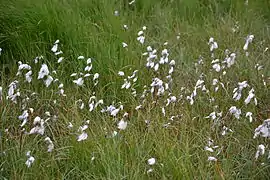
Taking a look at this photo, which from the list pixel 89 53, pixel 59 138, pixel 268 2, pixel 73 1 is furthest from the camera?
pixel 268 2

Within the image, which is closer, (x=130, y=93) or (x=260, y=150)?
(x=260, y=150)

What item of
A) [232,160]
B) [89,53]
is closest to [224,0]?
[89,53]

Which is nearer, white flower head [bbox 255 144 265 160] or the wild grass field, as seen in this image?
white flower head [bbox 255 144 265 160]

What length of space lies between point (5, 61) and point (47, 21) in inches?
18.0

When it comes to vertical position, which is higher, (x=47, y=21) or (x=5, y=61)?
(x=47, y=21)

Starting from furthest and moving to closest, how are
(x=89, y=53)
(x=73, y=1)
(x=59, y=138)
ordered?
(x=73, y=1) → (x=89, y=53) → (x=59, y=138)

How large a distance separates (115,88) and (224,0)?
7.35ft

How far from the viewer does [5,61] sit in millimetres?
4008

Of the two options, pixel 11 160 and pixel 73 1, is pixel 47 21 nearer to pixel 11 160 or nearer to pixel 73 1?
pixel 73 1

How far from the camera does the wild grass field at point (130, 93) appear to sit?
2.73 m

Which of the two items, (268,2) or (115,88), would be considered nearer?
(115,88)

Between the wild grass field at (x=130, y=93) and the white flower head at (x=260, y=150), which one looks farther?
the wild grass field at (x=130, y=93)

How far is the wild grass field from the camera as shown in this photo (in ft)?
8.97

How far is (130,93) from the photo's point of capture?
11.5 feet
